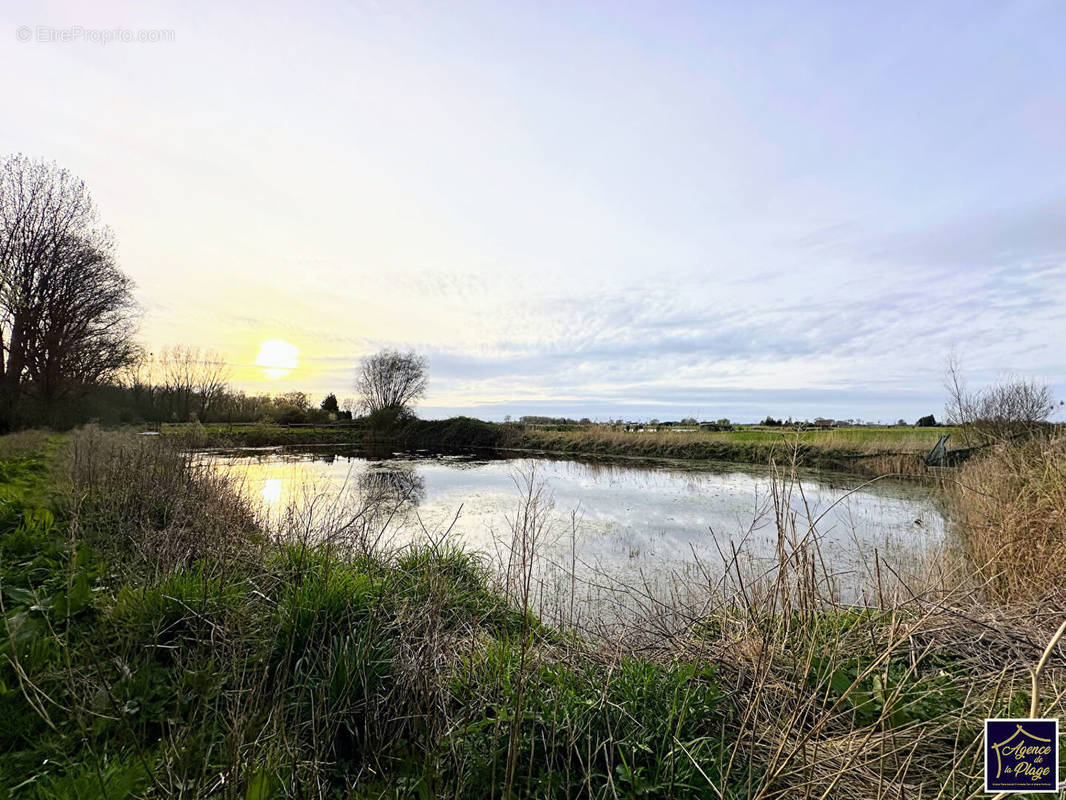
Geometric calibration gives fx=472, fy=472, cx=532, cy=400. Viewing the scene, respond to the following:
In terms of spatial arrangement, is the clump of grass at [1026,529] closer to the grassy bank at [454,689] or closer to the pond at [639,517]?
the grassy bank at [454,689]

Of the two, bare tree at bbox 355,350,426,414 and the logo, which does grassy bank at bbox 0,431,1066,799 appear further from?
bare tree at bbox 355,350,426,414

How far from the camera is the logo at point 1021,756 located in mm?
1296

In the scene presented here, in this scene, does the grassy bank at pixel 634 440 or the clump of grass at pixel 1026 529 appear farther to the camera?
the grassy bank at pixel 634 440

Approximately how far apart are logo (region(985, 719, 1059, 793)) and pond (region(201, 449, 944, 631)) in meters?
0.88

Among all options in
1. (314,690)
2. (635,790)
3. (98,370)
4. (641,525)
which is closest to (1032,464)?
(641,525)

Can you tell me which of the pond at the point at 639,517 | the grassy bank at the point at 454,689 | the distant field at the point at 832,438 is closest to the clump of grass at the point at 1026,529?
the grassy bank at the point at 454,689

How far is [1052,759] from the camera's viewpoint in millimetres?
1355

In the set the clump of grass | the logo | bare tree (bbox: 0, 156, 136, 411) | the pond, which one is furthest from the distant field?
bare tree (bbox: 0, 156, 136, 411)

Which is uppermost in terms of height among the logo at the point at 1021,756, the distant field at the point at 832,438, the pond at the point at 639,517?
the distant field at the point at 832,438

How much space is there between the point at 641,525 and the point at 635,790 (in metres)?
7.66

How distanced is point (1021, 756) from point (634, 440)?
25.6 metres

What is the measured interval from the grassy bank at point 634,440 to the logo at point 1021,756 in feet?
14.2

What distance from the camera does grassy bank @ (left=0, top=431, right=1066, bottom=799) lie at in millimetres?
1905

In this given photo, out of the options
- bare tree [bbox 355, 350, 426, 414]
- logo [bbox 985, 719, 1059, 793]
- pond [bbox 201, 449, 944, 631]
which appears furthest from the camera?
bare tree [bbox 355, 350, 426, 414]
